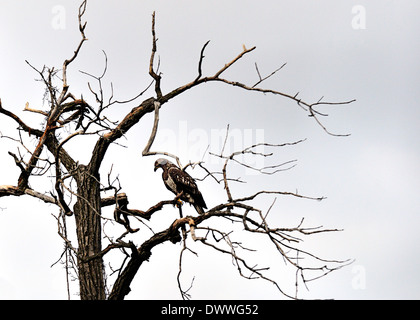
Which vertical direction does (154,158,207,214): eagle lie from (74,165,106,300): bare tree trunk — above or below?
above

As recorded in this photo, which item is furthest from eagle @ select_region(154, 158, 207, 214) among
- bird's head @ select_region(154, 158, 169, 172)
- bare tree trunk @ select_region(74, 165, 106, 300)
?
bare tree trunk @ select_region(74, 165, 106, 300)

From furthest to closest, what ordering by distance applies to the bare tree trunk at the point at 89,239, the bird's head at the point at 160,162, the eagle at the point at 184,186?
the bird's head at the point at 160,162 < the eagle at the point at 184,186 < the bare tree trunk at the point at 89,239

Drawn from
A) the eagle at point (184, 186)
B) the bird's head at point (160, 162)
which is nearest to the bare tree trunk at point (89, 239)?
the eagle at point (184, 186)

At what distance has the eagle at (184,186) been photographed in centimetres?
669

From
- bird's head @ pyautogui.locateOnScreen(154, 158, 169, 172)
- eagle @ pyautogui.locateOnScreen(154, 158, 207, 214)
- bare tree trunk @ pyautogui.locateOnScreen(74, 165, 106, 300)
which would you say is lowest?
bare tree trunk @ pyautogui.locateOnScreen(74, 165, 106, 300)

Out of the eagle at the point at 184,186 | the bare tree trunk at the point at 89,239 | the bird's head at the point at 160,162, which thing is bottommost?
the bare tree trunk at the point at 89,239

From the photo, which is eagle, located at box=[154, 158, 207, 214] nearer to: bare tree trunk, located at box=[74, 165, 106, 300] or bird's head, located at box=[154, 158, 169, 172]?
bird's head, located at box=[154, 158, 169, 172]

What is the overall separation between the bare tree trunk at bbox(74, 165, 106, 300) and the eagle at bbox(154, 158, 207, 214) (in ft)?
3.03

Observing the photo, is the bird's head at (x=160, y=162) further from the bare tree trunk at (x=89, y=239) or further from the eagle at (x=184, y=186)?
the bare tree trunk at (x=89, y=239)

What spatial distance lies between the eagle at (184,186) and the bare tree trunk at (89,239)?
924 mm

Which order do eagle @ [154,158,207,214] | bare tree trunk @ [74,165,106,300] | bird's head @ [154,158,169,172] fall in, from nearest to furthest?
bare tree trunk @ [74,165,106,300] → eagle @ [154,158,207,214] → bird's head @ [154,158,169,172]

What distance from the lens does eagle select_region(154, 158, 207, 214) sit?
6688 millimetres
